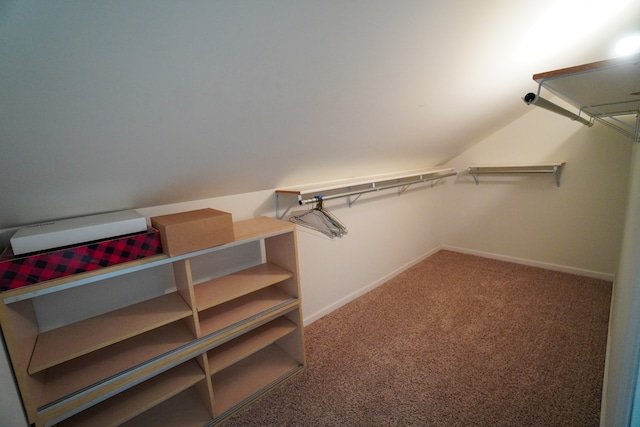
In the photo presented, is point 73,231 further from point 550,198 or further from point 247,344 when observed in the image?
point 550,198

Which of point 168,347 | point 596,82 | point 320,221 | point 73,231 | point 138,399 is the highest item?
point 596,82

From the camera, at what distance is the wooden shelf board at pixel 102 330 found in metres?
1.12

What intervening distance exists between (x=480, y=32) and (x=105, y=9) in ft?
5.31

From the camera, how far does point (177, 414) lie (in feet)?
5.20

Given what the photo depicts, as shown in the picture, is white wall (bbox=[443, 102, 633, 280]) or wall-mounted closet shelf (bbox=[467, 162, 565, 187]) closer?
white wall (bbox=[443, 102, 633, 280])

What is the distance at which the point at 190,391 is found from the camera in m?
1.76

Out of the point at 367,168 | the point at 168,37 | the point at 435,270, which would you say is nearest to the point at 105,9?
the point at 168,37

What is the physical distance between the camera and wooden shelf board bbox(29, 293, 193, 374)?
3.67ft

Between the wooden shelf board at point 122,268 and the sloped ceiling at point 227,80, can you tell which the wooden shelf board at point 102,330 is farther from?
the sloped ceiling at point 227,80

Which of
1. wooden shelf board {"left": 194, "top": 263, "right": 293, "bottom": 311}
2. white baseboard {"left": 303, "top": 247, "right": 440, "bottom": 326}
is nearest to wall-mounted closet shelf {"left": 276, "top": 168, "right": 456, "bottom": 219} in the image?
wooden shelf board {"left": 194, "top": 263, "right": 293, "bottom": 311}

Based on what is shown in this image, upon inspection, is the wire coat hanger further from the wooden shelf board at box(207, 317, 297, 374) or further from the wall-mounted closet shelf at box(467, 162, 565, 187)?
the wall-mounted closet shelf at box(467, 162, 565, 187)

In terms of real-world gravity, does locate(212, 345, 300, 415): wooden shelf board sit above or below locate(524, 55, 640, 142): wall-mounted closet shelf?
below

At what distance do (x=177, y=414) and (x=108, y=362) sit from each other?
1.84ft

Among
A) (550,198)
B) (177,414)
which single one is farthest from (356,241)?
(550,198)
